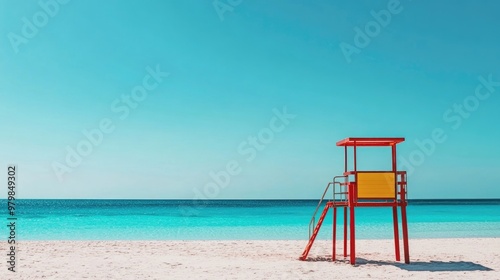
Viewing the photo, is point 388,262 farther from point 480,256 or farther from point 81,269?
point 81,269

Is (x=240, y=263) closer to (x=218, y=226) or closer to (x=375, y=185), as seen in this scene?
(x=375, y=185)

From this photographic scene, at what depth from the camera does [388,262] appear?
16.0m

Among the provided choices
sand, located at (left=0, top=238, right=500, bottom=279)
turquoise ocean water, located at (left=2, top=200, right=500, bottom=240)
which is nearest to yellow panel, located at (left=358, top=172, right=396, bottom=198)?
sand, located at (left=0, top=238, right=500, bottom=279)

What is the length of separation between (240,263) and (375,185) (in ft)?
14.7

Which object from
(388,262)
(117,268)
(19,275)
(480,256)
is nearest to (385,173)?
(388,262)

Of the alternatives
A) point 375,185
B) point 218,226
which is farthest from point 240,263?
point 218,226

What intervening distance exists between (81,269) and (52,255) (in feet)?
12.7

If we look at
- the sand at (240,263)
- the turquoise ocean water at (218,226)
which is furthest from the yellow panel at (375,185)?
the turquoise ocean water at (218,226)

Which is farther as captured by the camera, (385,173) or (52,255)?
(52,255)

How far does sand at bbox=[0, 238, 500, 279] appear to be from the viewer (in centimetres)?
1334

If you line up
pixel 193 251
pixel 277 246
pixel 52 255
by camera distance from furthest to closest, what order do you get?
pixel 277 246 < pixel 193 251 < pixel 52 255

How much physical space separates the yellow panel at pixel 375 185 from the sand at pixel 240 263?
1.99 m

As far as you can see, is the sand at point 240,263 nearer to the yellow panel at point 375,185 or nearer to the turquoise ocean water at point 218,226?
the yellow panel at point 375,185

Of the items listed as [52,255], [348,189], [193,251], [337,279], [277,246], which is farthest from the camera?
[277,246]
